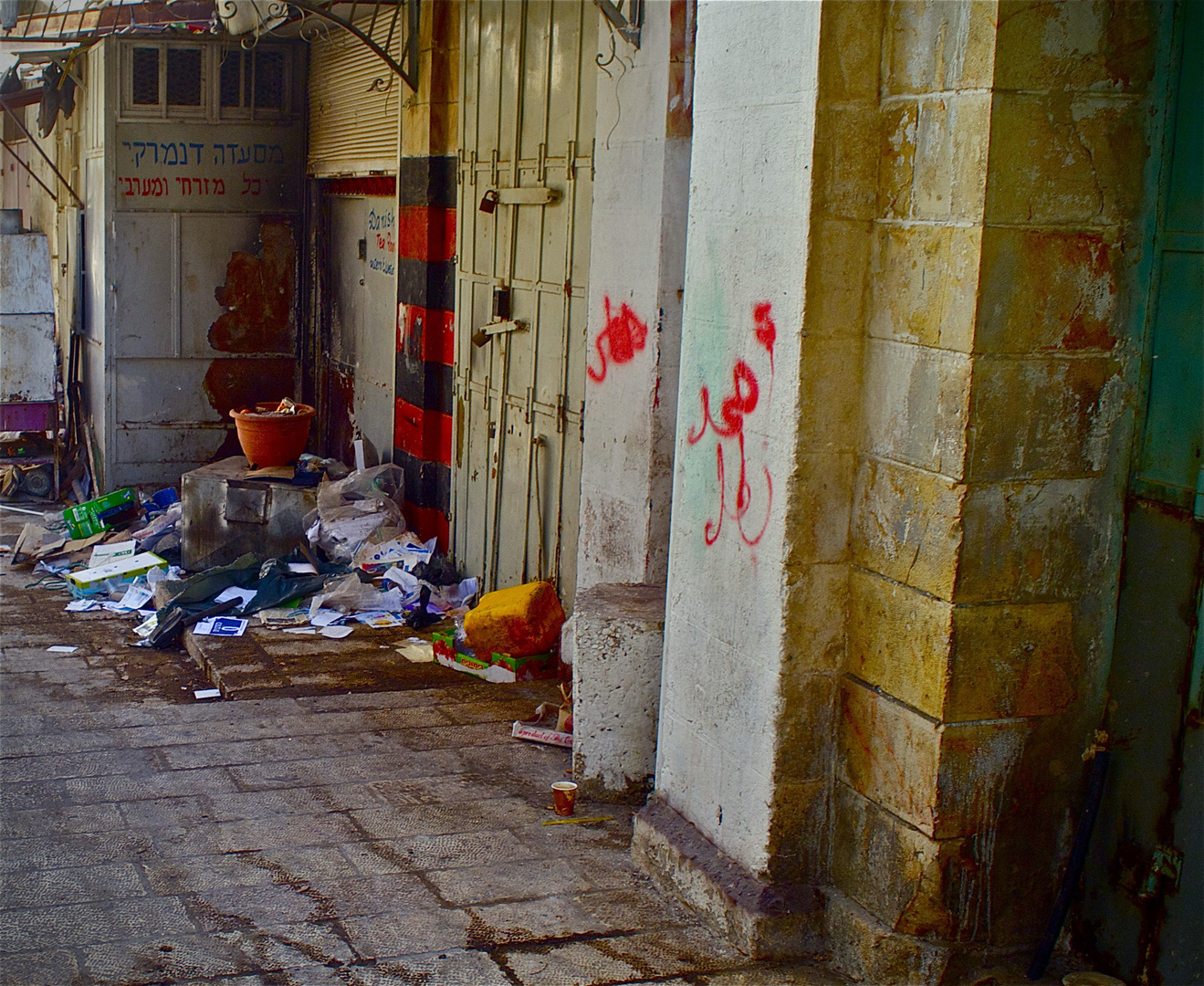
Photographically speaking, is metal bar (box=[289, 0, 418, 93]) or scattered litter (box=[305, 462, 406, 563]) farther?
scattered litter (box=[305, 462, 406, 563])

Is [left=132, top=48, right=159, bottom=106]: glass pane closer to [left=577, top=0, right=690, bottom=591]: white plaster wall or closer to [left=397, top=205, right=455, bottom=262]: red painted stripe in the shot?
[left=397, top=205, right=455, bottom=262]: red painted stripe

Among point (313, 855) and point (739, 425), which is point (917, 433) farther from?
point (313, 855)

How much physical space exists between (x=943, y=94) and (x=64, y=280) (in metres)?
11.0

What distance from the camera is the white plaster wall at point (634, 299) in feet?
17.7

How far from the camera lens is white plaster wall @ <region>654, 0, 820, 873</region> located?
371 cm

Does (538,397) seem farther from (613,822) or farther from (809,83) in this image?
(809,83)

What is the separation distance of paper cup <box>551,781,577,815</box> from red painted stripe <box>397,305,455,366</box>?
3930 millimetres

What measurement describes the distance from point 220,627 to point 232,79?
5.14m

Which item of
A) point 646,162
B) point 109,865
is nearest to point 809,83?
point 646,162

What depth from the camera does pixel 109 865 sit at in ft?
14.4

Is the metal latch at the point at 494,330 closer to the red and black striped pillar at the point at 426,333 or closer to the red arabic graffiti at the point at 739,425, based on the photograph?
the red and black striped pillar at the point at 426,333

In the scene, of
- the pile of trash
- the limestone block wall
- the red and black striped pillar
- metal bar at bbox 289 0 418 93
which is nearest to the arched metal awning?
metal bar at bbox 289 0 418 93

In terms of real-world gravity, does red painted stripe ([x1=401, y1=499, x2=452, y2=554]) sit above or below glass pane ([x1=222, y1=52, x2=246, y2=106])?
below

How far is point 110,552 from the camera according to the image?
9.28 m
